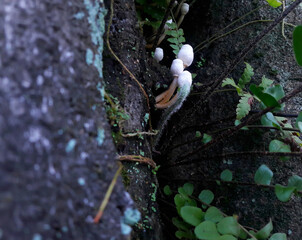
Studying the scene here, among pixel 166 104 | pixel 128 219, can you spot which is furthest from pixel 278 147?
pixel 128 219

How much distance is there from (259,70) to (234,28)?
1.37 ft

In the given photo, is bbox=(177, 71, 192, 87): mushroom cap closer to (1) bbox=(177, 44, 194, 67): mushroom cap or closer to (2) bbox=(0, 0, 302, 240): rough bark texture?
(1) bbox=(177, 44, 194, 67): mushroom cap

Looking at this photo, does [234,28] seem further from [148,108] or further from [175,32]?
[148,108]

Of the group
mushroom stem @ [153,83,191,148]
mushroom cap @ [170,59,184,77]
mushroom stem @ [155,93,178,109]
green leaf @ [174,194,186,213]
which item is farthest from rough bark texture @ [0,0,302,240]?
mushroom cap @ [170,59,184,77]

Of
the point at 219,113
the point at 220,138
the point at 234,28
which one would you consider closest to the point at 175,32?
the point at 234,28

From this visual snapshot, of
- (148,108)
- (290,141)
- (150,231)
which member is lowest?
(150,231)

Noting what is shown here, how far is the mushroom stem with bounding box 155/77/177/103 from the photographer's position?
5.96 ft

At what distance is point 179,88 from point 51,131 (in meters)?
1.12

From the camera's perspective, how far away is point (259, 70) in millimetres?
1827

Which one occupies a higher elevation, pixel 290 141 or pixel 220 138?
pixel 290 141

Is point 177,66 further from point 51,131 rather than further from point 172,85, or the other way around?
point 51,131

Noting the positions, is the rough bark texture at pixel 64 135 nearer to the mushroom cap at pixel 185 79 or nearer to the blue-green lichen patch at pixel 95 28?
the blue-green lichen patch at pixel 95 28

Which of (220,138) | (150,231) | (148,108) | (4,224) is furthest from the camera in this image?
(148,108)

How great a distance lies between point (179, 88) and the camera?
1673 mm
